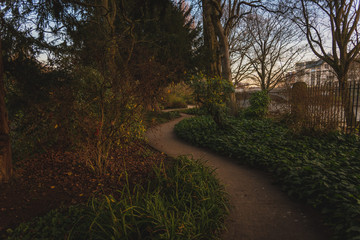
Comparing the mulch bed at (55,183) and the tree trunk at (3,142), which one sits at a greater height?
the tree trunk at (3,142)

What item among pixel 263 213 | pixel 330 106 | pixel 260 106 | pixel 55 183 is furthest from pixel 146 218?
pixel 260 106

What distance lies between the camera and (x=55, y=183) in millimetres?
3441

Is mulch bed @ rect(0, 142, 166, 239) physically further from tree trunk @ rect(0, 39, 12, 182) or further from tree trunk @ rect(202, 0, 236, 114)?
tree trunk @ rect(202, 0, 236, 114)

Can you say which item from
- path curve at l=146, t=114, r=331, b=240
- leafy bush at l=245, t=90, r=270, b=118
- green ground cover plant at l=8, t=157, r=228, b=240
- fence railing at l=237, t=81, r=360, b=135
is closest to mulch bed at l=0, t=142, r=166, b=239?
green ground cover plant at l=8, t=157, r=228, b=240

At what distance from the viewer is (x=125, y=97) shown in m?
3.53

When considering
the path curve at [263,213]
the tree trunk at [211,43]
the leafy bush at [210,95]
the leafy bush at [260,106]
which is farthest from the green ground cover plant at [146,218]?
the tree trunk at [211,43]

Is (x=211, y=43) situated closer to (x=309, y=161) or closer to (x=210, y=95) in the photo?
(x=210, y=95)

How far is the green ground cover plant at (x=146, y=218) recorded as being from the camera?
206 centimetres

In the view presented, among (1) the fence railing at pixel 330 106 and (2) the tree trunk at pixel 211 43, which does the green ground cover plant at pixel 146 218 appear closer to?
(1) the fence railing at pixel 330 106

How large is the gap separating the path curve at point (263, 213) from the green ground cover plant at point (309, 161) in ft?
0.60

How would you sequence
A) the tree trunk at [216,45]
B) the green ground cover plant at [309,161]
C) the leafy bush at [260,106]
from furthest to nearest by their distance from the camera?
the tree trunk at [216,45] → the leafy bush at [260,106] → the green ground cover plant at [309,161]

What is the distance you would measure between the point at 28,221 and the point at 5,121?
1645 mm

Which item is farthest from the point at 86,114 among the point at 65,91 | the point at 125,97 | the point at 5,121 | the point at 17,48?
the point at 17,48

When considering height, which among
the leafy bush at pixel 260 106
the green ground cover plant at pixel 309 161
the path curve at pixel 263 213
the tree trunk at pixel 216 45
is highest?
the tree trunk at pixel 216 45
